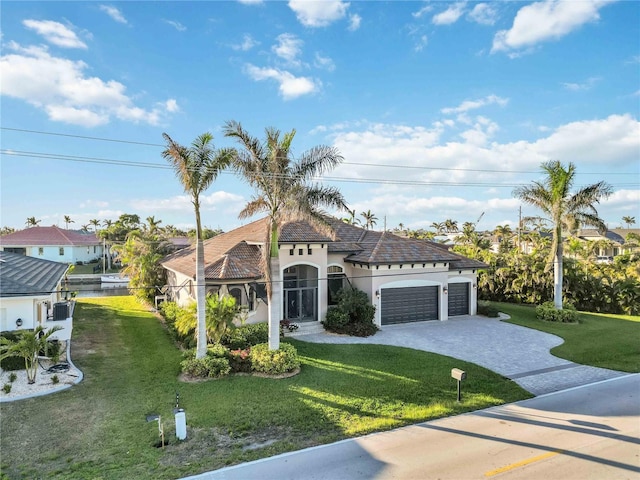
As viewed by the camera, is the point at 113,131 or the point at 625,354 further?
the point at 625,354

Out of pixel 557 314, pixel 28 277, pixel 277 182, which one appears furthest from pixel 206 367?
pixel 557 314

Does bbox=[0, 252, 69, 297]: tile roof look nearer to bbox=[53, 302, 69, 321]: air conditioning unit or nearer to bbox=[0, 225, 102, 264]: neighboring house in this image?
bbox=[53, 302, 69, 321]: air conditioning unit

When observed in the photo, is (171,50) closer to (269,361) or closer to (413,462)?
(269,361)

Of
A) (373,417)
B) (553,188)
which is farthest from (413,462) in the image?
(553,188)

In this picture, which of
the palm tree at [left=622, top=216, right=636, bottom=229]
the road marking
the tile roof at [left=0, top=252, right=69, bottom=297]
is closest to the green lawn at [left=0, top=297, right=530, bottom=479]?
the road marking

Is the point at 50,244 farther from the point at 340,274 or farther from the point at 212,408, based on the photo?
the point at 212,408

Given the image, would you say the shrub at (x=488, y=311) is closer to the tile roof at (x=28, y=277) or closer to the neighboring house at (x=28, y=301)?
the neighboring house at (x=28, y=301)
